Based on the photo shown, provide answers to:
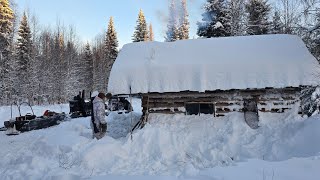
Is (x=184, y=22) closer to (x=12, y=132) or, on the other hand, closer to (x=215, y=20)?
(x=215, y=20)

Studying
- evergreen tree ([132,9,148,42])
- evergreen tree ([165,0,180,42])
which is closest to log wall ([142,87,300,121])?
evergreen tree ([132,9,148,42])

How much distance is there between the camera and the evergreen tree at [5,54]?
1459 inches

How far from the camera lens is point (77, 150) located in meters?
11.1

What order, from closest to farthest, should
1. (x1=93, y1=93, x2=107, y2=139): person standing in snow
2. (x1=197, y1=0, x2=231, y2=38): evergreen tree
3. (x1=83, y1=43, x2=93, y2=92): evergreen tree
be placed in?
(x1=93, y1=93, x2=107, y2=139): person standing in snow
(x1=197, y1=0, x2=231, y2=38): evergreen tree
(x1=83, y1=43, x2=93, y2=92): evergreen tree

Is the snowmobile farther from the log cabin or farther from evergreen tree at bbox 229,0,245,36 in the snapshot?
evergreen tree at bbox 229,0,245,36

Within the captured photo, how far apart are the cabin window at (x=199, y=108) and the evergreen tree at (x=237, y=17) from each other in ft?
42.8

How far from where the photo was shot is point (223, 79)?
13789 millimetres

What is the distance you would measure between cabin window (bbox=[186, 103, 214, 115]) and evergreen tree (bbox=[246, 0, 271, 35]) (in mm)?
16764

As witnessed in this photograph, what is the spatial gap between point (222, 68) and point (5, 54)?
103ft

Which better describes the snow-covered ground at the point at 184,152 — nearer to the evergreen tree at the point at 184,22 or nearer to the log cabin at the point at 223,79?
the log cabin at the point at 223,79

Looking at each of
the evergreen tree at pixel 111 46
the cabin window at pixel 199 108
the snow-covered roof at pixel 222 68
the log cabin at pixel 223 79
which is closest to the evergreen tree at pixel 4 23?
the evergreen tree at pixel 111 46

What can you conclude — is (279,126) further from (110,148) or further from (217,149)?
(110,148)

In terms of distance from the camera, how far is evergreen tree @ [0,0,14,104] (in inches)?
1459

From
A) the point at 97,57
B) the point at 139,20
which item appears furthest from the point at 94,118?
the point at 97,57
